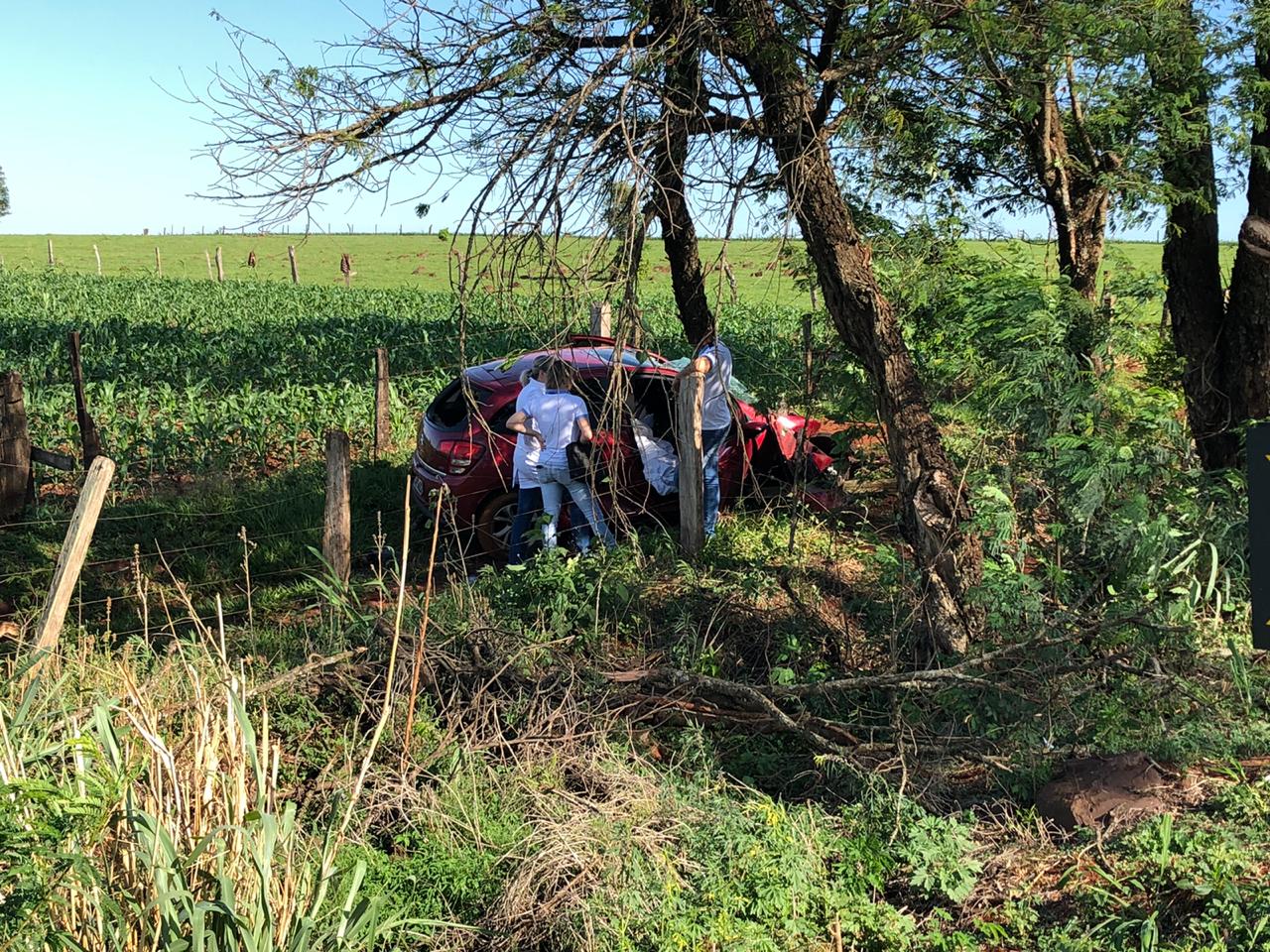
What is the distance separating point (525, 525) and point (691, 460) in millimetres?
1447

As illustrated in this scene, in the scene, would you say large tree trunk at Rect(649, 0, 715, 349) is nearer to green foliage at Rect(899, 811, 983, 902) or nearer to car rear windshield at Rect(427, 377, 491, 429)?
car rear windshield at Rect(427, 377, 491, 429)

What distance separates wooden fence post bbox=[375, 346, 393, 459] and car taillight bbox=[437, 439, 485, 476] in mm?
3777

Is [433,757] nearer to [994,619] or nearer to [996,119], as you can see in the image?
[994,619]

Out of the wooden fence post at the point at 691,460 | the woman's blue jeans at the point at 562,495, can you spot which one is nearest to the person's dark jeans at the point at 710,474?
the wooden fence post at the point at 691,460

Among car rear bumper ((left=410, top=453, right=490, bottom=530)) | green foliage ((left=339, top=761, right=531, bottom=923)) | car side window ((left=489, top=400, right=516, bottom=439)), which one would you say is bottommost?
green foliage ((left=339, top=761, right=531, bottom=923))

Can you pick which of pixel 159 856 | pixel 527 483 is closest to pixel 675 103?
pixel 527 483

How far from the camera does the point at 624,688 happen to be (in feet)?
18.8

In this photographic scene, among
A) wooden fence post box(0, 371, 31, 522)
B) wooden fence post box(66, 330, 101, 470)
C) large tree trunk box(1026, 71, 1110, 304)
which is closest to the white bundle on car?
large tree trunk box(1026, 71, 1110, 304)

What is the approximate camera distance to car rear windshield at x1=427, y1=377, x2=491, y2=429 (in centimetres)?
891

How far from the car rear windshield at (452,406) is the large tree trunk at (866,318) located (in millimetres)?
3193

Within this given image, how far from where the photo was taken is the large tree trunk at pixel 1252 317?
25.9ft

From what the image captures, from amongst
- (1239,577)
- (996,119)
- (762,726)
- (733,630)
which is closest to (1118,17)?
(996,119)

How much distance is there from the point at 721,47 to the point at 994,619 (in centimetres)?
373

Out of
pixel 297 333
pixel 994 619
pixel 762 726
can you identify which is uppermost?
pixel 297 333
